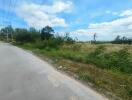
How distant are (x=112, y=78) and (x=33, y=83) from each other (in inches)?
143

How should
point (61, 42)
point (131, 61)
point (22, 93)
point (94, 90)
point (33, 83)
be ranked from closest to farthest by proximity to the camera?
point (22, 93)
point (94, 90)
point (33, 83)
point (131, 61)
point (61, 42)

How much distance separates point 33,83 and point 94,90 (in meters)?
2.28

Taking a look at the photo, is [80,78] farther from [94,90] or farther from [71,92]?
[71,92]

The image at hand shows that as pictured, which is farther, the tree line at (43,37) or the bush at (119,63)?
the tree line at (43,37)

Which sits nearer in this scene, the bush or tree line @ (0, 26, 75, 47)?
the bush

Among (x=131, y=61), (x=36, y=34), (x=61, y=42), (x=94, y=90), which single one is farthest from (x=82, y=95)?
(x=36, y=34)

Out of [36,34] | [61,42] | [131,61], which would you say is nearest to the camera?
[131,61]

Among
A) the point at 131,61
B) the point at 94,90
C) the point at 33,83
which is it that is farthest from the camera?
the point at 131,61

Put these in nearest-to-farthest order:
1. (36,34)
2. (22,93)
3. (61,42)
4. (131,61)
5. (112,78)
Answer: (22,93) < (112,78) < (131,61) < (61,42) < (36,34)

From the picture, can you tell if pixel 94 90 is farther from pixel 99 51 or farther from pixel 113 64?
pixel 99 51

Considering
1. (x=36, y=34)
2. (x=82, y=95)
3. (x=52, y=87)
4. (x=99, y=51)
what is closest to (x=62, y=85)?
(x=52, y=87)

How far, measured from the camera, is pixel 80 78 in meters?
12.1

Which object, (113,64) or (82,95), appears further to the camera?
(113,64)

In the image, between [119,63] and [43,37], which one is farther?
[43,37]
